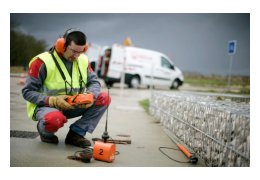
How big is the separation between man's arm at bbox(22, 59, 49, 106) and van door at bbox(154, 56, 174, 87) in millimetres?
13167

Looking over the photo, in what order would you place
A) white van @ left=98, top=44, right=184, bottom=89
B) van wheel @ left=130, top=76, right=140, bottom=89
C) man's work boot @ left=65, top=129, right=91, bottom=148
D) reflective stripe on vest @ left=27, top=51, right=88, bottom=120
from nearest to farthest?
reflective stripe on vest @ left=27, top=51, right=88, bottom=120, man's work boot @ left=65, top=129, right=91, bottom=148, white van @ left=98, top=44, right=184, bottom=89, van wheel @ left=130, top=76, right=140, bottom=89

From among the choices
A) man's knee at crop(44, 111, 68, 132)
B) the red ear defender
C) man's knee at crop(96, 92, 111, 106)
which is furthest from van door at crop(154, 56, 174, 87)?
man's knee at crop(44, 111, 68, 132)

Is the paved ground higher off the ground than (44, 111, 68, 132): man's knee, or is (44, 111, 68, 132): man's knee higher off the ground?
(44, 111, 68, 132): man's knee

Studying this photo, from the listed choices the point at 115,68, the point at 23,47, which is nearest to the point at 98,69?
the point at 115,68

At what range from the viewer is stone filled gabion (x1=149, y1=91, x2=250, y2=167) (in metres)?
2.64

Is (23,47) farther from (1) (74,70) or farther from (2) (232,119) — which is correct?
(2) (232,119)

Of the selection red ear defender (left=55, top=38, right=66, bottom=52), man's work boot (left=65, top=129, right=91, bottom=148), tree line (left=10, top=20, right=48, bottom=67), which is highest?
tree line (left=10, top=20, right=48, bottom=67)

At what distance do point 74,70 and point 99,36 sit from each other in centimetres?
399

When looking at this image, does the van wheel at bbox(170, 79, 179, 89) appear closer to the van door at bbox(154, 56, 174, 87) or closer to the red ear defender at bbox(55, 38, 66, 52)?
the van door at bbox(154, 56, 174, 87)

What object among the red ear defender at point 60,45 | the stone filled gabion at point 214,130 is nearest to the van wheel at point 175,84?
the stone filled gabion at point 214,130

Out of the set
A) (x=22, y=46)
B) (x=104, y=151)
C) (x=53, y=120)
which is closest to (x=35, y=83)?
(x=53, y=120)

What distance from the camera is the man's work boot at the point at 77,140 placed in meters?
3.58

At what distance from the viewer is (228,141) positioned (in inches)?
110

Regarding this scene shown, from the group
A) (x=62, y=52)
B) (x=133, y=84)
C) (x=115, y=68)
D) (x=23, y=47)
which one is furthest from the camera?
(x=133, y=84)
